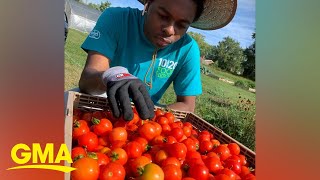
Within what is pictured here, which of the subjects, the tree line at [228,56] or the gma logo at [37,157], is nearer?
the gma logo at [37,157]

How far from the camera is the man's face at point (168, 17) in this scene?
5.18ft

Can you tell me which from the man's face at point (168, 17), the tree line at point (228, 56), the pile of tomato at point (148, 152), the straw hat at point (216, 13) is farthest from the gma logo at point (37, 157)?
the tree line at point (228, 56)

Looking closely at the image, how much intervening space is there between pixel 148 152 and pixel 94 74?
46cm

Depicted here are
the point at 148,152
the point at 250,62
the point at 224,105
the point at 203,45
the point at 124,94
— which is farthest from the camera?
the point at 203,45

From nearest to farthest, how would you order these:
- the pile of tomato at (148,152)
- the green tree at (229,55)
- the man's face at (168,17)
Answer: the pile of tomato at (148,152) → the man's face at (168,17) → the green tree at (229,55)

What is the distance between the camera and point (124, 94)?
121 cm

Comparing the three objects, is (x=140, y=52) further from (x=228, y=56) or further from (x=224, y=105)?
(x=228, y=56)

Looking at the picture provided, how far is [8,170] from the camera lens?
3.01 feet

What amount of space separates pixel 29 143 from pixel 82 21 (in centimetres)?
881

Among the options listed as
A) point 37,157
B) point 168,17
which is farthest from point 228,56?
point 37,157

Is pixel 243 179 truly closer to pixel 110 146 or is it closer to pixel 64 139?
pixel 110 146

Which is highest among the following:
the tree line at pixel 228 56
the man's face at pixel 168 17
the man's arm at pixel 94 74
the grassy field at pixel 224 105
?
the man's face at pixel 168 17

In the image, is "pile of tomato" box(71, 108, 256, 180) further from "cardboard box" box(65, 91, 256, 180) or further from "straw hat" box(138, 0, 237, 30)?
"straw hat" box(138, 0, 237, 30)

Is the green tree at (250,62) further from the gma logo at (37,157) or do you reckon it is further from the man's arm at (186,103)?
the gma logo at (37,157)
